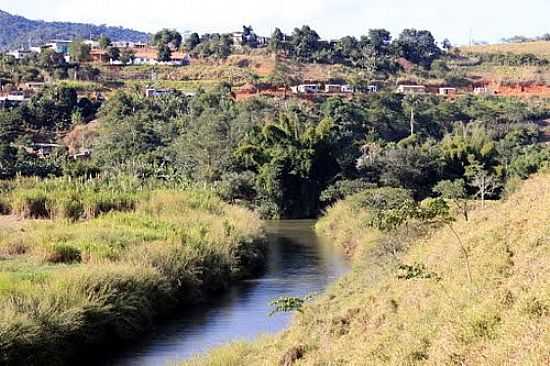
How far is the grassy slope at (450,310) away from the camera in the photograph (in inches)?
366

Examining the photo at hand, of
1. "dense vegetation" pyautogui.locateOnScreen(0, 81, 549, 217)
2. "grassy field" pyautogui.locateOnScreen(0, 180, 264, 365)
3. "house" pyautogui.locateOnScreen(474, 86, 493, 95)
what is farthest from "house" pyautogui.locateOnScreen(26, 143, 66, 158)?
"house" pyautogui.locateOnScreen(474, 86, 493, 95)

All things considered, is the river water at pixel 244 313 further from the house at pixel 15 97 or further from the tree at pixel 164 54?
the tree at pixel 164 54

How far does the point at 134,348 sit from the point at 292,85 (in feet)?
217

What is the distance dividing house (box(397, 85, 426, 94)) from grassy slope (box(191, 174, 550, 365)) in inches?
2571

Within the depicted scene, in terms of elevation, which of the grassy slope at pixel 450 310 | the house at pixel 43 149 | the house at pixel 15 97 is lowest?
the house at pixel 43 149

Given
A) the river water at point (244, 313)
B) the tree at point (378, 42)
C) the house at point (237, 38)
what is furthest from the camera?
the house at point (237, 38)

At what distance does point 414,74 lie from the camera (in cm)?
9612

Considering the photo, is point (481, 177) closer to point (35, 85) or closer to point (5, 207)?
point (5, 207)

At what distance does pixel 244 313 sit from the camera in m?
24.2

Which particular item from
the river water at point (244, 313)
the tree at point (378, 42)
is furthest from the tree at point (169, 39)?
the river water at point (244, 313)

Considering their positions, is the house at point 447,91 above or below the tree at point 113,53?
below

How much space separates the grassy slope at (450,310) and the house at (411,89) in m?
65.3

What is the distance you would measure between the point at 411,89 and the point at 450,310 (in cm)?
7682

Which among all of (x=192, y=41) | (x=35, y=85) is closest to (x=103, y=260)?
(x=35, y=85)
